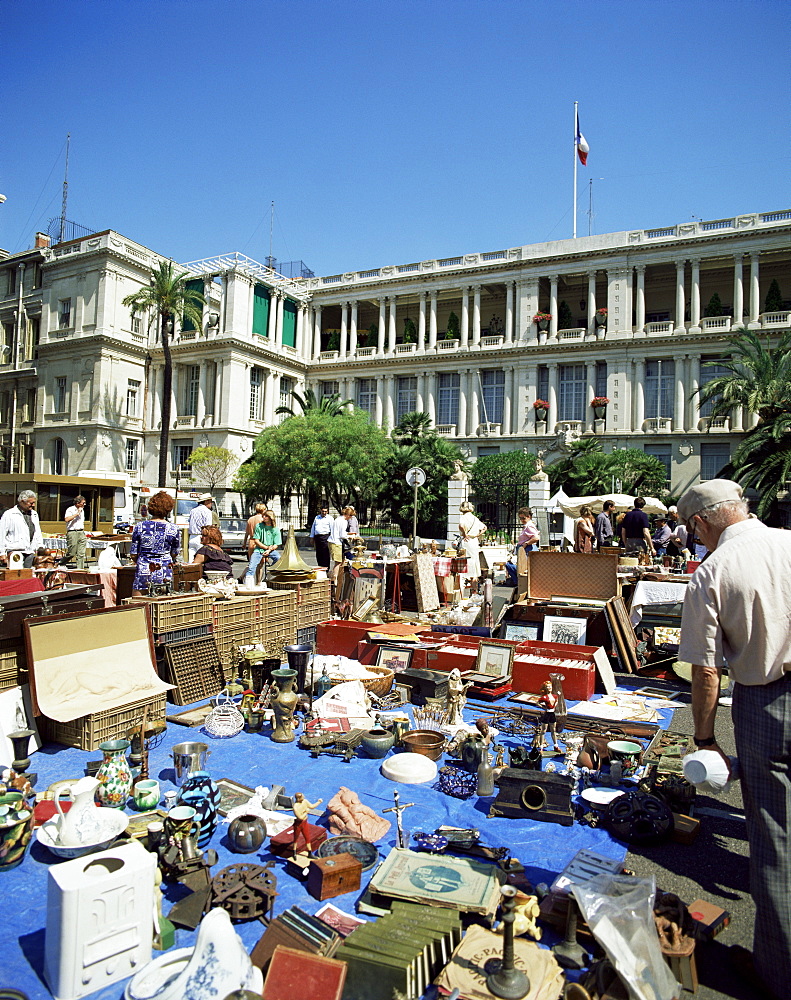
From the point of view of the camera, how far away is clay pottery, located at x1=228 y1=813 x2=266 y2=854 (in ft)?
12.6

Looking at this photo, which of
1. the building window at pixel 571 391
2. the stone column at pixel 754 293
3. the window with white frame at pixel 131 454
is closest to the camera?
the stone column at pixel 754 293

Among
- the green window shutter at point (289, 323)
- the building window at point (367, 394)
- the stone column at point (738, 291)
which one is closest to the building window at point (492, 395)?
the building window at point (367, 394)

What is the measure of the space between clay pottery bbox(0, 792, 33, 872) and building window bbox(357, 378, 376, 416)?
41.7 metres

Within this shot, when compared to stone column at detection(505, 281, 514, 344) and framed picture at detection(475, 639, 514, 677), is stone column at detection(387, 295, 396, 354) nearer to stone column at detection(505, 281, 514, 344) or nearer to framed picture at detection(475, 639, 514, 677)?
stone column at detection(505, 281, 514, 344)

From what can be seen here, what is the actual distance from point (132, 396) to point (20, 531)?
35235 mm

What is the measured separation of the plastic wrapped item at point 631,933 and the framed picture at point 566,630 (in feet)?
18.0

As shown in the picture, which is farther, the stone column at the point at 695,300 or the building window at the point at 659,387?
the building window at the point at 659,387

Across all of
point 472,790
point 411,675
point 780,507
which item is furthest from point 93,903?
point 780,507

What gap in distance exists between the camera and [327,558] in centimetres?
1465

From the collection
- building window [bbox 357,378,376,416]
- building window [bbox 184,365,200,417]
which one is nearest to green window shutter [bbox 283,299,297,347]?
building window [bbox 357,378,376,416]

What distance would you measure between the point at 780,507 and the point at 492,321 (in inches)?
1085

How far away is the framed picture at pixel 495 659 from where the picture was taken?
7.29 m

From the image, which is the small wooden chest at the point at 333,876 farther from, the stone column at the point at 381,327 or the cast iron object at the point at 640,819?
the stone column at the point at 381,327

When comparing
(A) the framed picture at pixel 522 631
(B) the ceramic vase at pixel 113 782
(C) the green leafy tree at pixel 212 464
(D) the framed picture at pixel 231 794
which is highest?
(C) the green leafy tree at pixel 212 464
